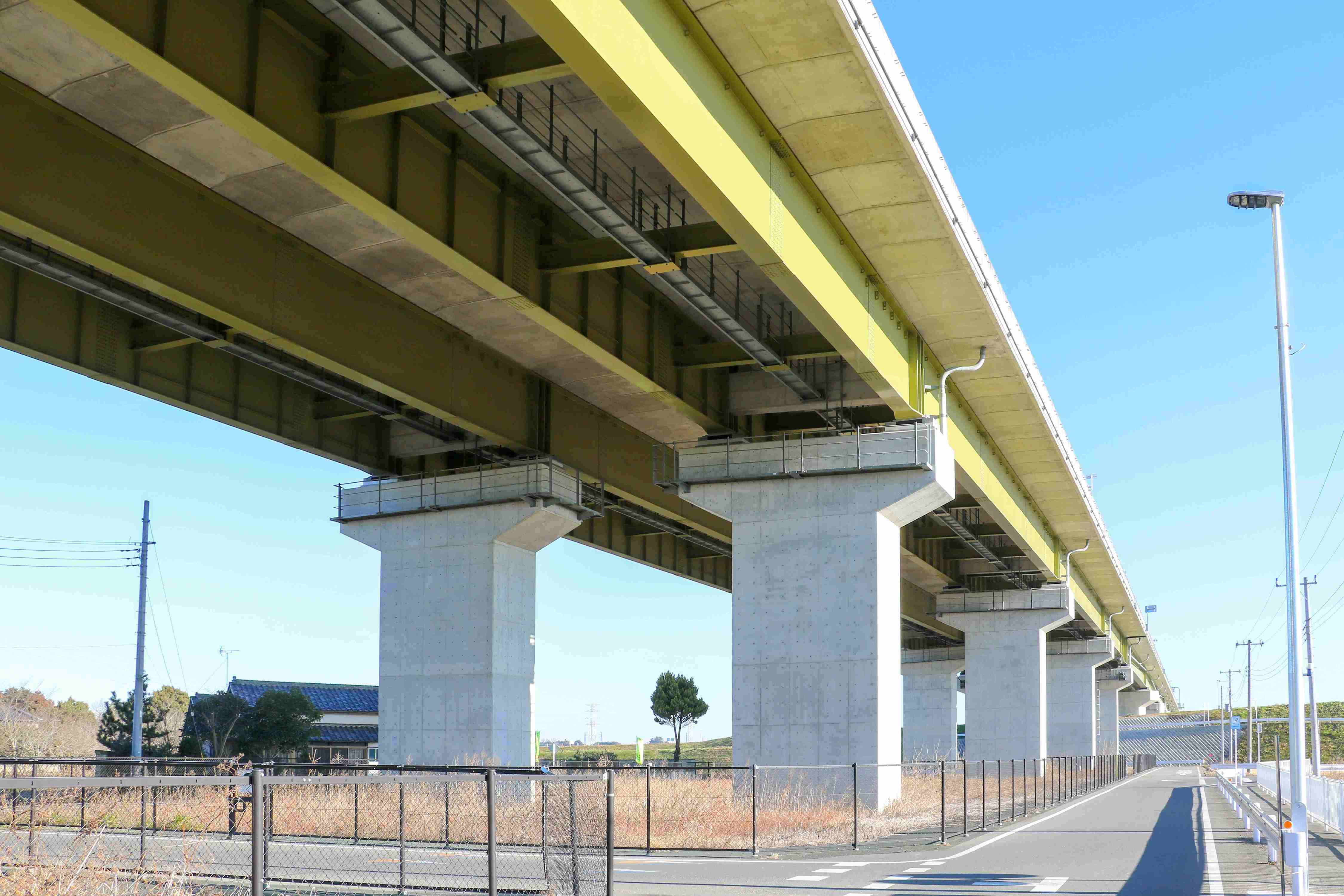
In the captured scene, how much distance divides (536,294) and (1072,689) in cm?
6501

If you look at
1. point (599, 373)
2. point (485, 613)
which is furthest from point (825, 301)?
point (485, 613)

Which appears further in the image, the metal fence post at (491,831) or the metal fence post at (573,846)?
the metal fence post at (573,846)

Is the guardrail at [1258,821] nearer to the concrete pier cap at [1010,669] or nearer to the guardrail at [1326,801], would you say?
the guardrail at [1326,801]

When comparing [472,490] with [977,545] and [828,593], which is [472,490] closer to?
[828,593]

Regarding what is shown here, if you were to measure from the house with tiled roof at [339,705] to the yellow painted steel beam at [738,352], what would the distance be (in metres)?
55.7

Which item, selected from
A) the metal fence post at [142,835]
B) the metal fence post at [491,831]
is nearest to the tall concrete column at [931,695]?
the metal fence post at [142,835]

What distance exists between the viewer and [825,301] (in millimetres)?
22203

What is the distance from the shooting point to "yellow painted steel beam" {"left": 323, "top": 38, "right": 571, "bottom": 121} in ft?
49.9

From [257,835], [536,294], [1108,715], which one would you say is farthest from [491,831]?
[1108,715]

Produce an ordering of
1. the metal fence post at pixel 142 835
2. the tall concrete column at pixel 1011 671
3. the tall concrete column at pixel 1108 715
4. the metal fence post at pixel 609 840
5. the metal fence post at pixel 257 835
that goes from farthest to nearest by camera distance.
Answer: the tall concrete column at pixel 1108 715 < the tall concrete column at pixel 1011 671 < the metal fence post at pixel 142 835 < the metal fence post at pixel 609 840 < the metal fence post at pixel 257 835

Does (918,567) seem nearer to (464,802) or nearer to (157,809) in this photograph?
(464,802)

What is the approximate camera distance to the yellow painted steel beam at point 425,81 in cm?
1522

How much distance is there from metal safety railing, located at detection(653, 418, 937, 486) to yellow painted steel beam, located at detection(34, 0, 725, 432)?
6.81m

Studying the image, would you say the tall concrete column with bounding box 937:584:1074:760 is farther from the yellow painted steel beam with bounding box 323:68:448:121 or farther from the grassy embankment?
the yellow painted steel beam with bounding box 323:68:448:121
